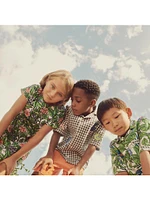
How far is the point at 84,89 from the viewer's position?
1486mm

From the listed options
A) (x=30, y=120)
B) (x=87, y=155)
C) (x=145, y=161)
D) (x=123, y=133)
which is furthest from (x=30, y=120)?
(x=145, y=161)

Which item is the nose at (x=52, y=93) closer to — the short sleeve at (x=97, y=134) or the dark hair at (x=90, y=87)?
the dark hair at (x=90, y=87)

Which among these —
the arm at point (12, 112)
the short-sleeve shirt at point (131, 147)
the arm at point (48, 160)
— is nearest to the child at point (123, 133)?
the short-sleeve shirt at point (131, 147)

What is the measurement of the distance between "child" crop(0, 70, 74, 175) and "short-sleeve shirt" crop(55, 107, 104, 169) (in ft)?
0.16

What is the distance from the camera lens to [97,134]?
58.0 inches

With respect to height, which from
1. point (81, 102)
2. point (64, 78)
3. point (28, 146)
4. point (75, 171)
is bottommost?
point (75, 171)

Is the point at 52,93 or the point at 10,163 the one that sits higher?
the point at 52,93

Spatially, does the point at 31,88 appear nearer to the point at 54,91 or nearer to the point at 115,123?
the point at 54,91

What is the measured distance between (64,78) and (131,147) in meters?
0.46

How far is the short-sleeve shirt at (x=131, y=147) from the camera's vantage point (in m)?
1.44

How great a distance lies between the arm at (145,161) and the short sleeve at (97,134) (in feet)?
0.67
